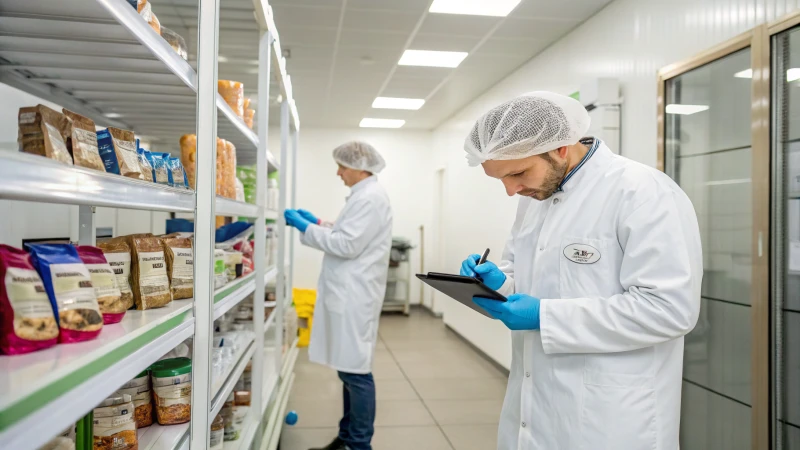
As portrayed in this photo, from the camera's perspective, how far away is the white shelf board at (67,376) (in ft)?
2.23

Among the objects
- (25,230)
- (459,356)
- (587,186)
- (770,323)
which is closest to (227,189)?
(25,230)

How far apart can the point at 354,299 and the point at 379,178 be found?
6.34 metres

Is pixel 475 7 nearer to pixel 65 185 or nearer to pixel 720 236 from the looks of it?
pixel 720 236

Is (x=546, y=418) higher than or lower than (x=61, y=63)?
lower

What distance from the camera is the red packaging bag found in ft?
3.84

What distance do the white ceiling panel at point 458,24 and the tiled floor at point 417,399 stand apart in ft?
9.98

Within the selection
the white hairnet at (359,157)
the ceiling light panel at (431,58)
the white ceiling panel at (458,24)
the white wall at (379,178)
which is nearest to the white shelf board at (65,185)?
the white hairnet at (359,157)

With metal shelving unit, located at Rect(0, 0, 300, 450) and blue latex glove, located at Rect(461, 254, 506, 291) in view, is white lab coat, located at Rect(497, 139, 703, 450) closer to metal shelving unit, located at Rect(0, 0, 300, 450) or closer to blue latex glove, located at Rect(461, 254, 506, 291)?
blue latex glove, located at Rect(461, 254, 506, 291)

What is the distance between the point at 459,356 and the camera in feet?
21.0

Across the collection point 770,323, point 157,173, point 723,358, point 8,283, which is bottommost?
point 723,358

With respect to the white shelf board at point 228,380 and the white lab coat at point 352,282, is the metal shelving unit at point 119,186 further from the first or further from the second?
the white lab coat at point 352,282

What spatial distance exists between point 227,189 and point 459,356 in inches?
182

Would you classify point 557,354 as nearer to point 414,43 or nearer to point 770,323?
point 770,323

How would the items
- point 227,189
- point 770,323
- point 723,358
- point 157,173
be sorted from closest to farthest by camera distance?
point 157,173 → point 227,189 → point 770,323 → point 723,358
